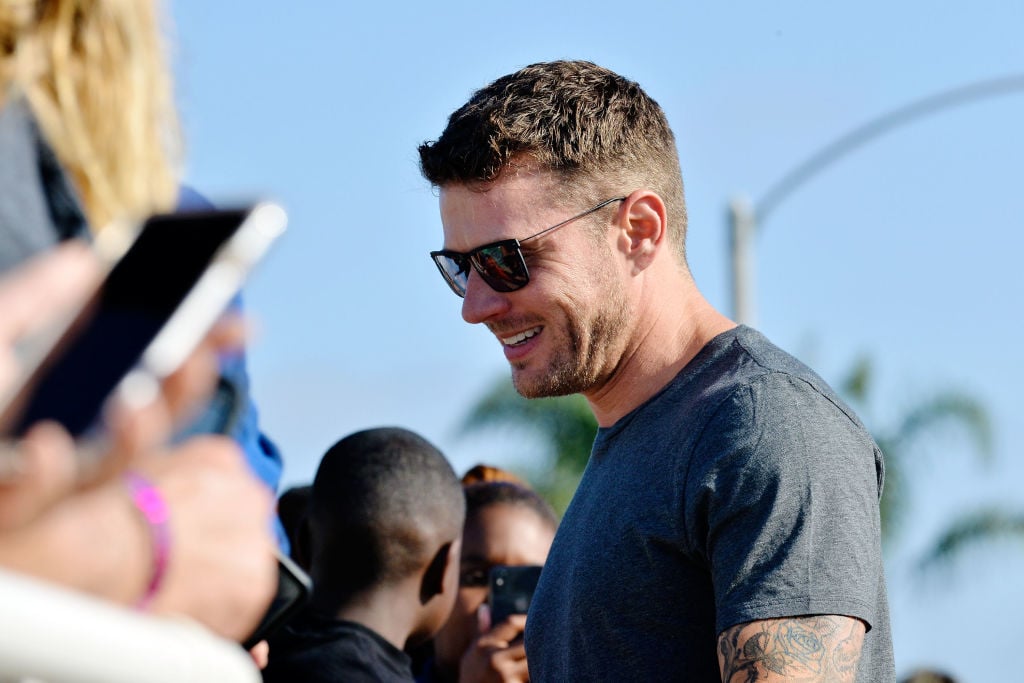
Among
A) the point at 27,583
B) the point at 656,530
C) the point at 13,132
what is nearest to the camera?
the point at 27,583

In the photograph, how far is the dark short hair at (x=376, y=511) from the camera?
386 centimetres

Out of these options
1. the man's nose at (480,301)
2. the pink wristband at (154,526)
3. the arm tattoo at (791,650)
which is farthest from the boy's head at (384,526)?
the pink wristband at (154,526)

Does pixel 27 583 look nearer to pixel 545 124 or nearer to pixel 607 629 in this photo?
pixel 607 629

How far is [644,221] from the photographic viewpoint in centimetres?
352

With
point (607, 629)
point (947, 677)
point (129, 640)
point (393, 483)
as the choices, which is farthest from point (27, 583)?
point (947, 677)

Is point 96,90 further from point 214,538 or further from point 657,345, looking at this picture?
point 657,345

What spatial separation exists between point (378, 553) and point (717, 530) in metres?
1.51

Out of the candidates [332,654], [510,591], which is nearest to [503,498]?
[510,591]

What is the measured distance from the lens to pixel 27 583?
3.13 ft

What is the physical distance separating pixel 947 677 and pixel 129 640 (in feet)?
23.0

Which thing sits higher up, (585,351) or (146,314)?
(146,314)

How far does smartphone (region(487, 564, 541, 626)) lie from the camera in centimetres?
397

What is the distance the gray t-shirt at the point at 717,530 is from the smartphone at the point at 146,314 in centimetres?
160

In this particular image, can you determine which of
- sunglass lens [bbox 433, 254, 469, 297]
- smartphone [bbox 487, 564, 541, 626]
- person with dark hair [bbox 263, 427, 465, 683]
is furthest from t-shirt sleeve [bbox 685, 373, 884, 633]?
smartphone [bbox 487, 564, 541, 626]
